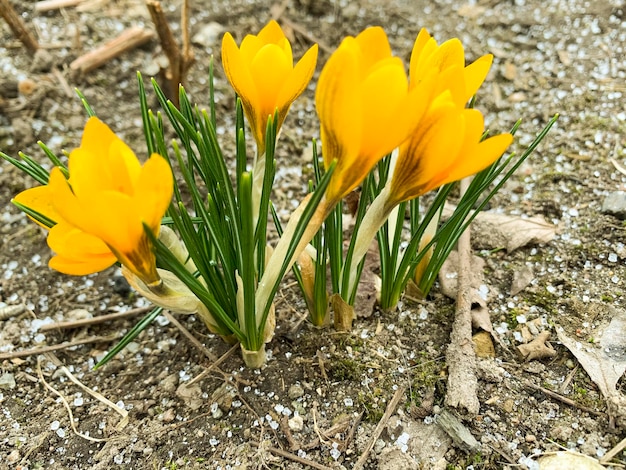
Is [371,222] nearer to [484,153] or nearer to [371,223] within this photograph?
[371,223]

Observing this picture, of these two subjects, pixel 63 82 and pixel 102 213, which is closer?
pixel 102 213

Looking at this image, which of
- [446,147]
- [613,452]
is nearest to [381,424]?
[613,452]

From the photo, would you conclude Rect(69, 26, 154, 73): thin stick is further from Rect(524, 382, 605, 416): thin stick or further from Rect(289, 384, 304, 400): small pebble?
Rect(524, 382, 605, 416): thin stick

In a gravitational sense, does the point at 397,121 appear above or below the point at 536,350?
above

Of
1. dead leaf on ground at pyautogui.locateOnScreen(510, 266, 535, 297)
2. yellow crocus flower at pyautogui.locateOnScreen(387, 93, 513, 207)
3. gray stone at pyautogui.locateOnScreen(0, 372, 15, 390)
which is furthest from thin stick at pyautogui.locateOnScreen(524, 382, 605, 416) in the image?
gray stone at pyautogui.locateOnScreen(0, 372, 15, 390)

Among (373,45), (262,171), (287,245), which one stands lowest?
(287,245)

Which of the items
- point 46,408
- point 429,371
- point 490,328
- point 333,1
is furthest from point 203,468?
point 333,1

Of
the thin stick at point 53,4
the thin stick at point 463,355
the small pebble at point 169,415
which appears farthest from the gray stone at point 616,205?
A: the thin stick at point 53,4

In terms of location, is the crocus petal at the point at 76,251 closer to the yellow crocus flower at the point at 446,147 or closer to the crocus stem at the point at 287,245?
the crocus stem at the point at 287,245
